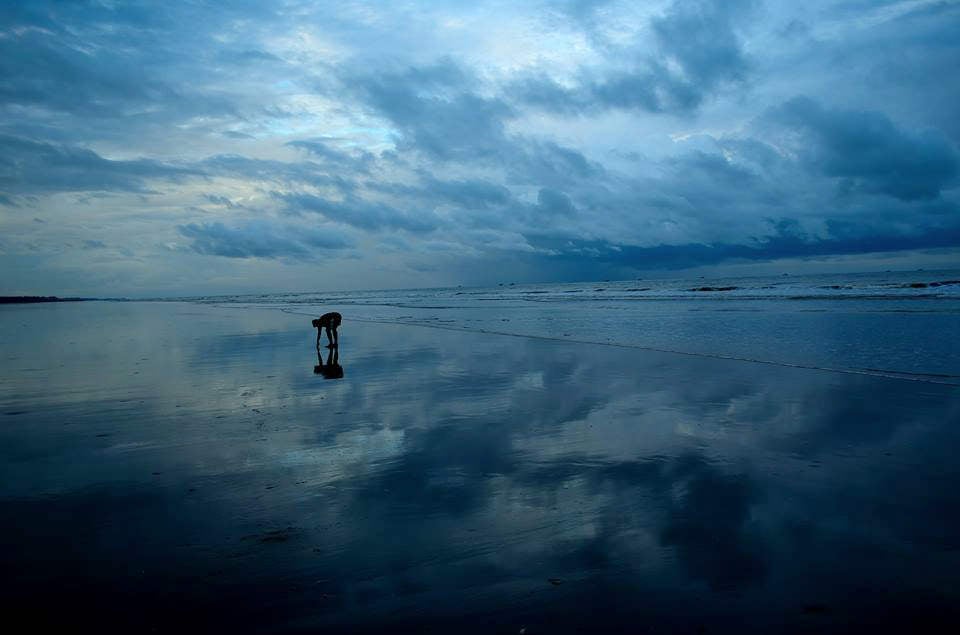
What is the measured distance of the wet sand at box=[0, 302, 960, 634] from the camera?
373 centimetres

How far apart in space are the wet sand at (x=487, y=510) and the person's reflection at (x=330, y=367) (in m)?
2.76

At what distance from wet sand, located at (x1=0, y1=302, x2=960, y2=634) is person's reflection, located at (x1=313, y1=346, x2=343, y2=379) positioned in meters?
2.76

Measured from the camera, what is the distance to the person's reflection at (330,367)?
13.7 meters

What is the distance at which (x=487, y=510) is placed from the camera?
5.27 m

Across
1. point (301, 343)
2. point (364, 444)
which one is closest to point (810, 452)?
point (364, 444)

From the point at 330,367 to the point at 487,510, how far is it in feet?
33.7

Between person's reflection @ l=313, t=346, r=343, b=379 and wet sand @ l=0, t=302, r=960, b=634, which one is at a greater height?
person's reflection @ l=313, t=346, r=343, b=379

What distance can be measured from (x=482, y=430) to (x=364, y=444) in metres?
1.64

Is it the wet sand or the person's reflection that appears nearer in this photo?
the wet sand

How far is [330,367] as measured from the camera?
48.7 ft

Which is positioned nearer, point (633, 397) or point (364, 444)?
point (364, 444)

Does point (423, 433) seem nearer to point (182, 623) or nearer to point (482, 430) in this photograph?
point (482, 430)

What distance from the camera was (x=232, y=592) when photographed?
3902 millimetres

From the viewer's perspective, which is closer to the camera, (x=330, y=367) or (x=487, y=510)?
(x=487, y=510)
